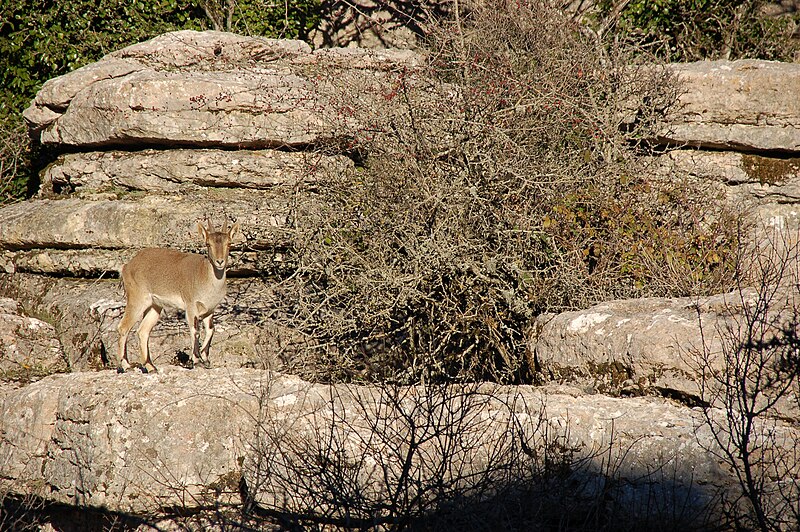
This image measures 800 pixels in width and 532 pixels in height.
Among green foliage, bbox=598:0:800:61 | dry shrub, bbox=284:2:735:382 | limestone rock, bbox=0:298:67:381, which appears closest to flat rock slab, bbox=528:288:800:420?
dry shrub, bbox=284:2:735:382

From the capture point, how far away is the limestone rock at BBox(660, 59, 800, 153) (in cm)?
884

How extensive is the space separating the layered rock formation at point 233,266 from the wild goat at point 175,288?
407 mm

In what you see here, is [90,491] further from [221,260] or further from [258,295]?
[258,295]

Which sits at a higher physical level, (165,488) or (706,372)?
(706,372)

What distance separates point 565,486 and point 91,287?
5.68 meters

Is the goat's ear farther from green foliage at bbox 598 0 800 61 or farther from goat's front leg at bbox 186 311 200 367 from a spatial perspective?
green foliage at bbox 598 0 800 61

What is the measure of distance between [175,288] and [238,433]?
5.95 ft

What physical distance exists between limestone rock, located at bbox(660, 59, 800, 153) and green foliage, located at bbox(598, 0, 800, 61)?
82.9 inches

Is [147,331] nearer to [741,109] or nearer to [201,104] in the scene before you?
[201,104]

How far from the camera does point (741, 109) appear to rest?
29.1ft

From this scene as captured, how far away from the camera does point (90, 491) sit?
5.29 metres

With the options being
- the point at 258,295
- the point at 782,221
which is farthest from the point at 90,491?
the point at 782,221

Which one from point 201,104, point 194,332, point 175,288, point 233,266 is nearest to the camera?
point 194,332

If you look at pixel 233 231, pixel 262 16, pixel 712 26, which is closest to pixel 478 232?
pixel 233 231
